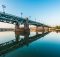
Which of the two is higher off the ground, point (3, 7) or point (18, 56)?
point (3, 7)

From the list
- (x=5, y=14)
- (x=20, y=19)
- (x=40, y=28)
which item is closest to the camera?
(x=5, y=14)

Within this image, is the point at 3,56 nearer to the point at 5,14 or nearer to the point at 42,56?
the point at 42,56

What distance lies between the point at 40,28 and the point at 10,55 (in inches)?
6002

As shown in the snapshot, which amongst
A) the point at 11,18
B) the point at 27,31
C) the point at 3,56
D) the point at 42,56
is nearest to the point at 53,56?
the point at 42,56

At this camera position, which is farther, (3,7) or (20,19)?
(20,19)

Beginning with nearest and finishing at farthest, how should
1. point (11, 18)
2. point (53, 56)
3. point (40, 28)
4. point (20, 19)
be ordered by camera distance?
point (53, 56) < point (11, 18) < point (20, 19) < point (40, 28)

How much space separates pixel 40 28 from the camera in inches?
6919

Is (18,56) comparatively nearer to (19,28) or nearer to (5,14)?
(5,14)

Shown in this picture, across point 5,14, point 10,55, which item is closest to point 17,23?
point 5,14

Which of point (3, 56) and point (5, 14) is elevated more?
point (5, 14)

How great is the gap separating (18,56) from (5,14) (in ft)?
217

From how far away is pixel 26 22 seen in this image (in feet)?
373

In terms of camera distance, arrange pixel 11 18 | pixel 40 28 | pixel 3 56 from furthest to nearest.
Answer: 1. pixel 40 28
2. pixel 11 18
3. pixel 3 56

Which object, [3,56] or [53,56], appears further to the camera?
[53,56]
